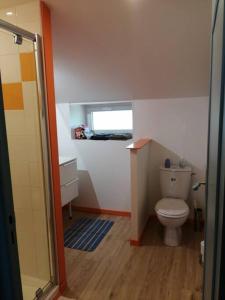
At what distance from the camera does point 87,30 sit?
6.79 feet

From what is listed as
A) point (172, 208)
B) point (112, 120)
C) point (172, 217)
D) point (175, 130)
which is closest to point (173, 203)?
point (172, 208)

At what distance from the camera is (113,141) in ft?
11.1

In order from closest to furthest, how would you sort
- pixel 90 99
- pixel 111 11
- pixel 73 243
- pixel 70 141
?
pixel 111 11
pixel 73 243
pixel 90 99
pixel 70 141

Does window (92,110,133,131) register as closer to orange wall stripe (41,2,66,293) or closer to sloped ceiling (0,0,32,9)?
orange wall stripe (41,2,66,293)

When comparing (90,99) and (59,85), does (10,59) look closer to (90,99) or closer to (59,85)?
(59,85)

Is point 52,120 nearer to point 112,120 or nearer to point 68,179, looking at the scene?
point 68,179

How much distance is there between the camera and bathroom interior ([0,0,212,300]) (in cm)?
186

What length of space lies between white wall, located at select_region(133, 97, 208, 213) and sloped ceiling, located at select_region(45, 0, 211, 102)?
0.13m

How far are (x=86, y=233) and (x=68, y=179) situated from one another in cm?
70

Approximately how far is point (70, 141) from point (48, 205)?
1761 millimetres

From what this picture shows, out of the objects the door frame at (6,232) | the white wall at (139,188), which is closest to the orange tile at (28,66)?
the door frame at (6,232)

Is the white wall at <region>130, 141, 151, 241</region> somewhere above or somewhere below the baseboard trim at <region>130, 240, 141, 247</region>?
above

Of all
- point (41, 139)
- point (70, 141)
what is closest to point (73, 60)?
point (41, 139)

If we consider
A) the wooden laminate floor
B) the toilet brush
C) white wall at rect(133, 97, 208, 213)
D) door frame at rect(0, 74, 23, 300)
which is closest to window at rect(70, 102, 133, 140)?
white wall at rect(133, 97, 208, 213)
